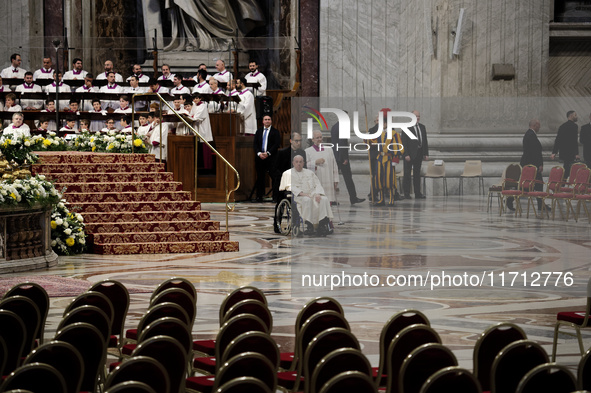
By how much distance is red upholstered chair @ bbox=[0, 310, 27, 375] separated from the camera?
4.78 m

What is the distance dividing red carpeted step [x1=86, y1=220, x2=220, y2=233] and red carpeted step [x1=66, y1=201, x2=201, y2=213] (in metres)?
0.41

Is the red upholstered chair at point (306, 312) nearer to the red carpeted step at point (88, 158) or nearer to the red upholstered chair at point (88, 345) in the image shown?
the red upholstered chair at point (88, 345)

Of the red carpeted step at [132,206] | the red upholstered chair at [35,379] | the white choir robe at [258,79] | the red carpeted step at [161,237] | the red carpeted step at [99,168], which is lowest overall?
the red carpeted step at [161,237]

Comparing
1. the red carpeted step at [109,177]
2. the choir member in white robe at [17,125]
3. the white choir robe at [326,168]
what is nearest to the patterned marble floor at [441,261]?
the white choir robe at [326,168]

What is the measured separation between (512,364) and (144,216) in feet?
29.3

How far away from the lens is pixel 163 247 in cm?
1182

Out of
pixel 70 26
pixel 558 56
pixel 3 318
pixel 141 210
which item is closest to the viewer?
pixel 3 318

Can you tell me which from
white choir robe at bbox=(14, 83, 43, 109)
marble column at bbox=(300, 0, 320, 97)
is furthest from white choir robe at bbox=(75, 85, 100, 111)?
marble column at bbox=(300, 0, 320, 97)

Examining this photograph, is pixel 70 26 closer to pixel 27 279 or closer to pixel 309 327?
pixel 27 279

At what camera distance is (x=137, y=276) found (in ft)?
31.9

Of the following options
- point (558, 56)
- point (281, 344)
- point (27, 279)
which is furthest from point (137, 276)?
point (558, 56)

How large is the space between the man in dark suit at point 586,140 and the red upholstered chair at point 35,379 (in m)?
5.50

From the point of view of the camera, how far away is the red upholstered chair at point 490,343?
14.4 ft

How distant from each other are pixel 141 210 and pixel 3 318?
7834 mm
